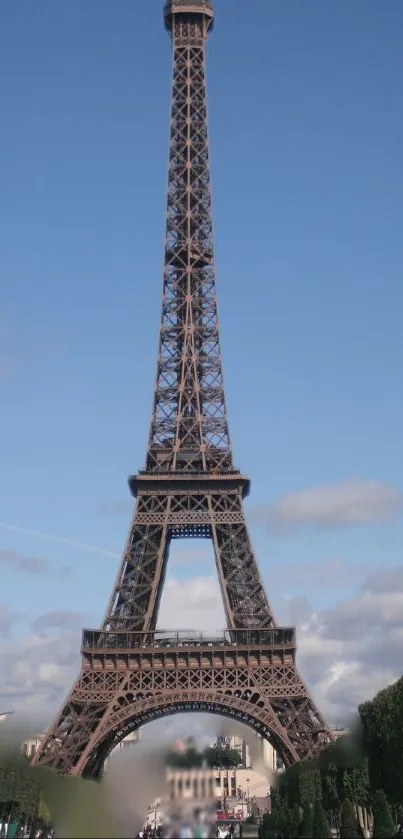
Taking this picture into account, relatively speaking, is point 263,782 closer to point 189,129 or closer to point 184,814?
point 189,129

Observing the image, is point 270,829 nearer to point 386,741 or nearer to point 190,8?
point 386,741

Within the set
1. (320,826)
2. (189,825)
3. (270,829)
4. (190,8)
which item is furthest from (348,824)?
(190,8)

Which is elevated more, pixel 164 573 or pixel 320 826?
pixel 164 573

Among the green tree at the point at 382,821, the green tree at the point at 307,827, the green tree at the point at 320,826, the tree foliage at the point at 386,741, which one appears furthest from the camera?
the tree foliage at the point at 386,741

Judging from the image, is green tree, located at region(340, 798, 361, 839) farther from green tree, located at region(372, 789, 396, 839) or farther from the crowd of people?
the crowd of people

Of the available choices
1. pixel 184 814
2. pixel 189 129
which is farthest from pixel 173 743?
pixel 189 129

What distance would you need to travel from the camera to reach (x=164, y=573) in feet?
270

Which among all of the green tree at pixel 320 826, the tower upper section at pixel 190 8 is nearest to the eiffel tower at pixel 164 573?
the tower upper section at pixel 190 8

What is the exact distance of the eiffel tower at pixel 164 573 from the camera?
74000mm

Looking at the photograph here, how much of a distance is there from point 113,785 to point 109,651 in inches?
1303

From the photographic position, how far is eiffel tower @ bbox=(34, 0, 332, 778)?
243ft

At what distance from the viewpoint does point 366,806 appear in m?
71.8

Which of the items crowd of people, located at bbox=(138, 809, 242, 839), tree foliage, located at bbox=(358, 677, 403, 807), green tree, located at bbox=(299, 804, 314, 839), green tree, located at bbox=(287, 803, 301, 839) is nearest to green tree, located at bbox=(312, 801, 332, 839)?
green tree, located at bbox=(299, 804, 314, 839)

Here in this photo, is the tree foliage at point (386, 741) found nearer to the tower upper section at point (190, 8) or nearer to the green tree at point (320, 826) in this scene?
the green tree at point (320, 826)
